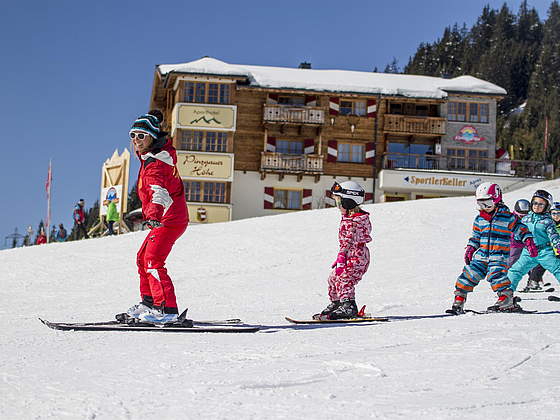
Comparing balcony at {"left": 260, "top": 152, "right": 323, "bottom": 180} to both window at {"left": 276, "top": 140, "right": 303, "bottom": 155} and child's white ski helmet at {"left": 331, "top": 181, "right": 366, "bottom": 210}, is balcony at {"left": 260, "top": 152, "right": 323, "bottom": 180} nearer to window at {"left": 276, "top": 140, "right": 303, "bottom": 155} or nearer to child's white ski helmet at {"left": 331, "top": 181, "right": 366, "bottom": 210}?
window at {"left": 276, "top": 140, "right": 303, "bottom": 155}

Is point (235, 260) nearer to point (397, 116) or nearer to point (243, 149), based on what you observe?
point (243, 149)

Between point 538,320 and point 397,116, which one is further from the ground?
point 397,116

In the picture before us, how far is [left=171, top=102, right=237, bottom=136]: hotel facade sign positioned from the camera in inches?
1251

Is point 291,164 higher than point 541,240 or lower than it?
higher

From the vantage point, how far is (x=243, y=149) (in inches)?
1293

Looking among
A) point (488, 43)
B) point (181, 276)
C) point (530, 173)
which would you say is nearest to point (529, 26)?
point (488, 43)

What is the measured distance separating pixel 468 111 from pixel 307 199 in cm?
1063

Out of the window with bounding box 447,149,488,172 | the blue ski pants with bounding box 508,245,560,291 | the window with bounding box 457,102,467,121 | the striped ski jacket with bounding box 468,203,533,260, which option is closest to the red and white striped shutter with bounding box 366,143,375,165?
the window with bounding box 447,149,488,172

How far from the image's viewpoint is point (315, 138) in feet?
110

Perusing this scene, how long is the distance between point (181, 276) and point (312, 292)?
3264 millimetres

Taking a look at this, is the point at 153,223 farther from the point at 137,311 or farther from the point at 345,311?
the point at 345,311

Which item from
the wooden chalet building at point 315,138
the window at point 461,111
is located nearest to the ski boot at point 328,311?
the wooden chalet building at point 315,138

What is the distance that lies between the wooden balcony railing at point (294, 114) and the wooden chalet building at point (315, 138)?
5 cm

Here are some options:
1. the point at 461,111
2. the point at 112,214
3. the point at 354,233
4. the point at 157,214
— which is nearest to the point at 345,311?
the point at 354,233
